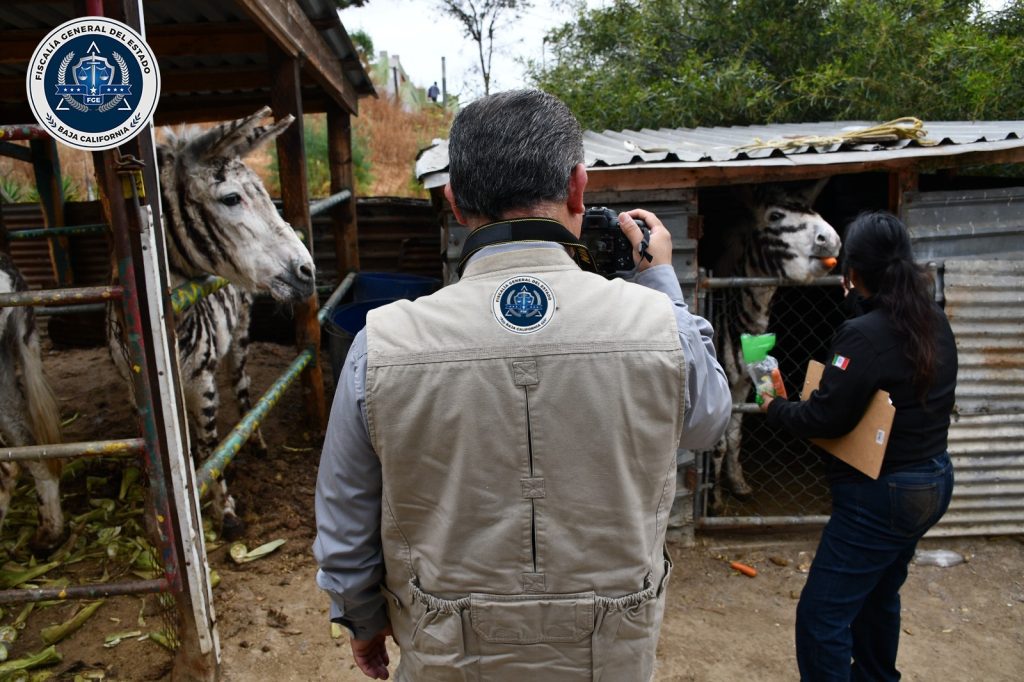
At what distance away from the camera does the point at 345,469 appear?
1493 mm

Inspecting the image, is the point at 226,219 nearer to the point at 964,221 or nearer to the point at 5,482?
the point at 5,482

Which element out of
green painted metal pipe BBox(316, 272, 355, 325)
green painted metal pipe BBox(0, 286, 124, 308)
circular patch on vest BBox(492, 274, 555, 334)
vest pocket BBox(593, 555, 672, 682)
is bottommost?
vest pocket BBox(593, 555, 672, 682)

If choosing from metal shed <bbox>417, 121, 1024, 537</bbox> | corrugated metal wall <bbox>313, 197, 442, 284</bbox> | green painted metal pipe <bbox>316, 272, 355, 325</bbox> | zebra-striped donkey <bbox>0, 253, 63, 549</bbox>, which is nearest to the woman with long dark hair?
metal shed <bbox>417, 121, 1024, 537</bbox>

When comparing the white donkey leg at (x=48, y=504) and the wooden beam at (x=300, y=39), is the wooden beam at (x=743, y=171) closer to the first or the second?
the wooden beam at (x=300, y=39)

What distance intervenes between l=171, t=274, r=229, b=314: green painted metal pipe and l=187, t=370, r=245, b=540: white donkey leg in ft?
2.40

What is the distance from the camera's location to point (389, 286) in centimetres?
607

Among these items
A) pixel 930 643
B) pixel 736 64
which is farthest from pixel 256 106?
pixel 930 643

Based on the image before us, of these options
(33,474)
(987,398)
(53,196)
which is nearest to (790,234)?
(987,398)

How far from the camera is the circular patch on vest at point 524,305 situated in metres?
1.33

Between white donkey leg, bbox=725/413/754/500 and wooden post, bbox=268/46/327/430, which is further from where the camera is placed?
white donkey leg, bbox=725/413/754/500

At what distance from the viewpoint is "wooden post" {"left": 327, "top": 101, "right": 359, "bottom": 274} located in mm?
6293

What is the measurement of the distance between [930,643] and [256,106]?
21.1 feet

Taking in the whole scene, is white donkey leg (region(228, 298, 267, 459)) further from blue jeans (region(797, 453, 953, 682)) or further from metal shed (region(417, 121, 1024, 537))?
blue jeans (region(797, 453, 953, 682))

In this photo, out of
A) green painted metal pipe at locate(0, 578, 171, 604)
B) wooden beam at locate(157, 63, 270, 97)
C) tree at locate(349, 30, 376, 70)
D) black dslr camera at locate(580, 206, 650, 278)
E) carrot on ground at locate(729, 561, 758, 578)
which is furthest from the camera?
tree at locate(349, 30, 376, 70)
